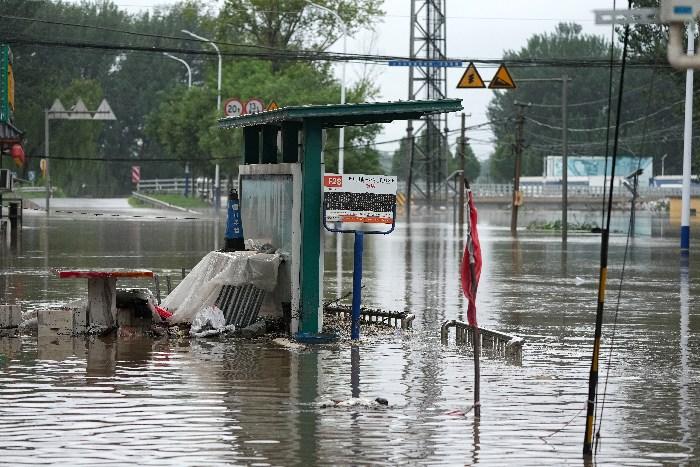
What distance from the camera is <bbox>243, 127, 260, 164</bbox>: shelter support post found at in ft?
67.3

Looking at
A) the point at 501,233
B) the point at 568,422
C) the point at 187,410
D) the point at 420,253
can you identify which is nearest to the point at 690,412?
the point at 568,422

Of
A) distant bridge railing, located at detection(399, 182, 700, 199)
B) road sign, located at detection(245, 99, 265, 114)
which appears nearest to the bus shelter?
road sign, located at detection(245, 99, 265, 114)

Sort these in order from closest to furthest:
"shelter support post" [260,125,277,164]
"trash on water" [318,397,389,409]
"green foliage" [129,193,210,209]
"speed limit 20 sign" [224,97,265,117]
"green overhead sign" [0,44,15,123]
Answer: "trash on water" [318,397,389,409] → "shelter support post" [260,125,277,164] → "green overhead sign" [0,44,15,123] → "speed limit 20 sign" [224,97,265,117] → "green foliage" [129,193,210,209]

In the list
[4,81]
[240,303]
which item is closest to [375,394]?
[240,303]

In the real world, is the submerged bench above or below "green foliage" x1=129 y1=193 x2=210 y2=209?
above

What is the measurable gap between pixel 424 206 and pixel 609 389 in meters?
91.0

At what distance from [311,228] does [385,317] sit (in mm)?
2762

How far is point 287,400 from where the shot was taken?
40.8 feet

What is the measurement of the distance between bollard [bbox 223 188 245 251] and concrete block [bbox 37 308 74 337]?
9.98ft

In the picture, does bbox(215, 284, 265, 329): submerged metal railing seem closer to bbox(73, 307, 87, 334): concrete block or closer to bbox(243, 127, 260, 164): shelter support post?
bbox(73, 307, 87, 334): concrete block

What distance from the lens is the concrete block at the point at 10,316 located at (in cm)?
1744

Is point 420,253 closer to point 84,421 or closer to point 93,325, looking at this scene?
point 93,325

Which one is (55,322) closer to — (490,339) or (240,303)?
(240,303)

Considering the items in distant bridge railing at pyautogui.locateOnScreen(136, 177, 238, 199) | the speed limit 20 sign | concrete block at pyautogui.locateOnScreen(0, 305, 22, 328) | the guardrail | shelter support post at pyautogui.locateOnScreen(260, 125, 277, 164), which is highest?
the speed limit 20 sign
